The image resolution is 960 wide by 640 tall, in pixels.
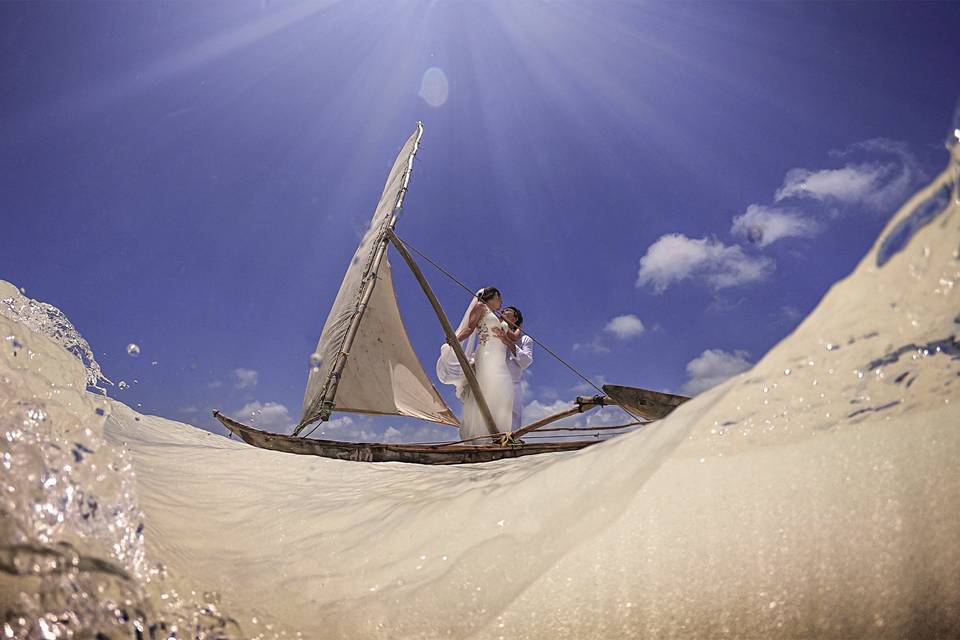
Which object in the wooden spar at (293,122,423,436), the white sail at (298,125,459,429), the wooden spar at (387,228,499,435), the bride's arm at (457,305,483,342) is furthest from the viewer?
the white sail at (298,125,459,429)

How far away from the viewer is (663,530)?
136cm

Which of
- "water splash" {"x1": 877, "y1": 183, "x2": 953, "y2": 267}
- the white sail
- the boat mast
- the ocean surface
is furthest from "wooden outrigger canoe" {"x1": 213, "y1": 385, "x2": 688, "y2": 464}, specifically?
"water splash" {"x1": 877, "y1": 183, "x2": 953, "y2": 267}

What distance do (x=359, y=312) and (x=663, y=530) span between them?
7996mm

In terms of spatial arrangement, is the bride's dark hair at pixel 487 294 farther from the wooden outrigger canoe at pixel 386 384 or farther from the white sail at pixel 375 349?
the white sail at pixel 375 349

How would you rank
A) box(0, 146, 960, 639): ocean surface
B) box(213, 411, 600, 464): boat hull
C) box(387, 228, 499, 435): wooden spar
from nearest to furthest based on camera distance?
box(0, 146, 960, 639): ocean surface
box(213, 411, 600, 464): boat hull
box(387, 228, 499, 435): wooden spar

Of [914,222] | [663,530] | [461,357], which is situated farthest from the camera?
[461,357]

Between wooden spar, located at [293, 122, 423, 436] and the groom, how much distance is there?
3025mm

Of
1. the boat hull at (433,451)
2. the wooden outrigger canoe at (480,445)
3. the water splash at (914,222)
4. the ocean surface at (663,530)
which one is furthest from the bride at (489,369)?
the water splash at (914,222)

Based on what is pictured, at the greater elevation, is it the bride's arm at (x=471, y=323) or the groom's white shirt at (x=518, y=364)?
the bride's arm at (x=471, y=323)

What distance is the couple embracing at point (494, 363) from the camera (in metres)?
6.82

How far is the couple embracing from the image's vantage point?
22.4 feet

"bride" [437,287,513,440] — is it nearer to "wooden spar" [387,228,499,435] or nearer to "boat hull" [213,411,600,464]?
"wooden spar" [387,228,499,435]

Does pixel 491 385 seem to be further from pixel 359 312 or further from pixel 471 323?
pixel 359 312

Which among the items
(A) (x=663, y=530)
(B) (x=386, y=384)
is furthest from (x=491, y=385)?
(A) (x=663, y=530)
